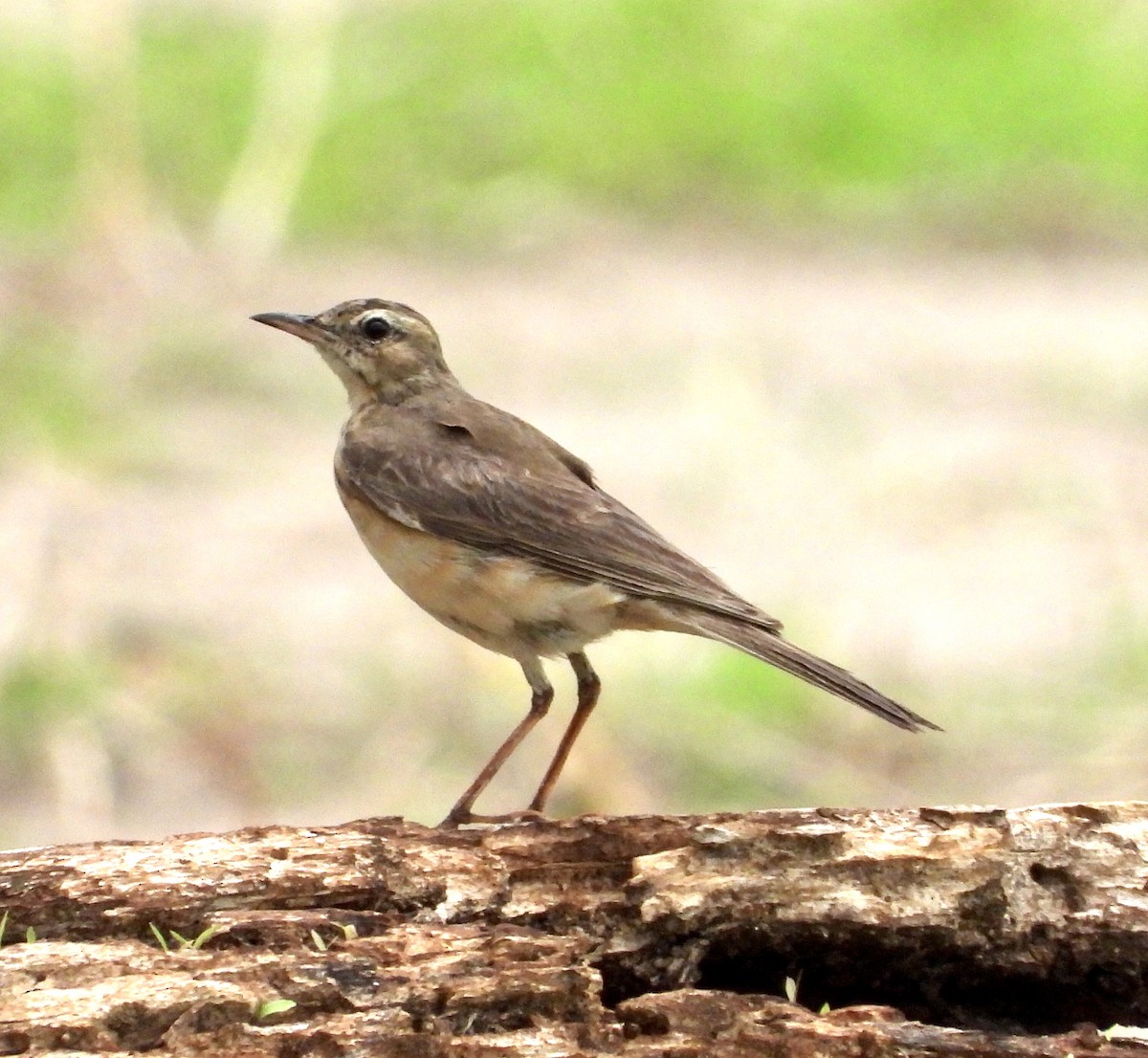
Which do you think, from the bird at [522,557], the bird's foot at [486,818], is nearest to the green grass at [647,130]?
the bird at [522,557]

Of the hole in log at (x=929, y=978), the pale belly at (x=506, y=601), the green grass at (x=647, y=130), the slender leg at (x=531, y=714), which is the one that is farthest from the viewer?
the green grass at (x=647, y=130)

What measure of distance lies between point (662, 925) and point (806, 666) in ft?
3.49

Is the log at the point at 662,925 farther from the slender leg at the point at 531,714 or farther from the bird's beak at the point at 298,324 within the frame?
the bird's beak at the point at 298,324

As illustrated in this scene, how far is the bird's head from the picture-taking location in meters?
8.68

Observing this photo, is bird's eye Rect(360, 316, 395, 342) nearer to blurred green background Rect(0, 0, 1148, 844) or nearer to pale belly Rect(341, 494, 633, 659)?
pale belly Rect(341, 494, 633, 659)

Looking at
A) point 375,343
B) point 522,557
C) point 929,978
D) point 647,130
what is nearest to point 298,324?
point 375,343

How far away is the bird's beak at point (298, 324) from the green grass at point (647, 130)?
7482 millimetres

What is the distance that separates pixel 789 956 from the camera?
619 cm

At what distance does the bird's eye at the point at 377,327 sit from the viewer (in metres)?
8.68

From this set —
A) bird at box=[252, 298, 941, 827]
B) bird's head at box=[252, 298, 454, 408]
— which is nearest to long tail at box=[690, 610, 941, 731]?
bird at box=[252, 298, 941, 827]

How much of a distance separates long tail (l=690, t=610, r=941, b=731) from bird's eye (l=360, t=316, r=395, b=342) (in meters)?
1.82

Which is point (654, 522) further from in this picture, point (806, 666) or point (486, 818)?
point (806, 666)

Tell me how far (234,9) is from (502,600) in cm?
1314

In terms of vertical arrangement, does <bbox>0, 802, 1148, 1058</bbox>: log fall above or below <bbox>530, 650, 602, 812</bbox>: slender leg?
below
